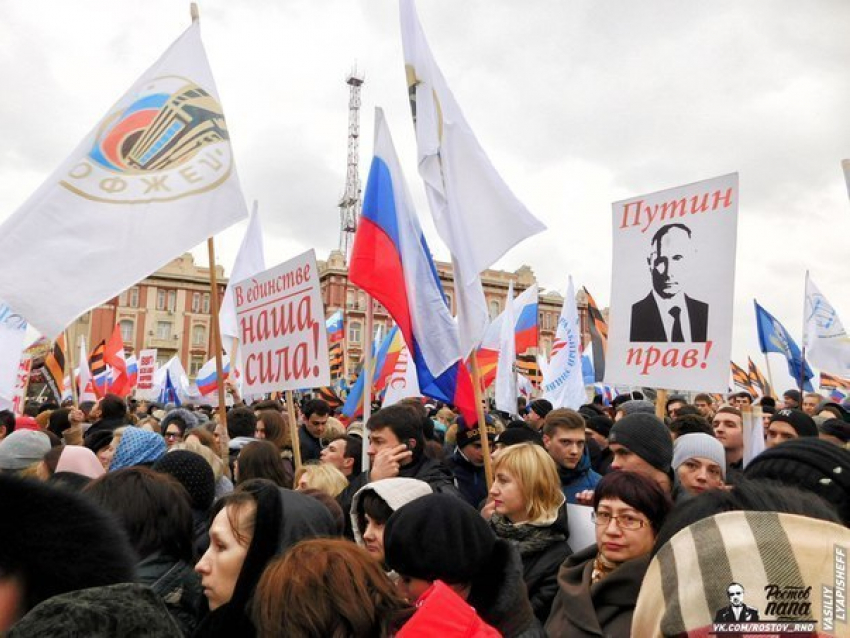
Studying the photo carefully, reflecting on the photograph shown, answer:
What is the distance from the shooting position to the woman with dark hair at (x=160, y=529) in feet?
9.53

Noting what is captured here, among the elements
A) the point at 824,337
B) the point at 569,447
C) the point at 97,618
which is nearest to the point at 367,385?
the point at 569,447

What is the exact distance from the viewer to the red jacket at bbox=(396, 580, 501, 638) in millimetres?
1779

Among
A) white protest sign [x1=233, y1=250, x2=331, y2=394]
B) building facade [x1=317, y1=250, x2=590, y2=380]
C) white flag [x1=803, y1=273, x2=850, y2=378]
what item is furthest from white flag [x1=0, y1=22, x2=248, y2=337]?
building facade [x1=317, y1=250, x2=590, y2=380]

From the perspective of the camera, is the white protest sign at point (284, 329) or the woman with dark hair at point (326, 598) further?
the white protest sign at point (284, 329)

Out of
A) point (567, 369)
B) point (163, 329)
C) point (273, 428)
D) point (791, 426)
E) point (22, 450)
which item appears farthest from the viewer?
Answer: point (163, 329)

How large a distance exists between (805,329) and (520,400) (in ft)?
21.0

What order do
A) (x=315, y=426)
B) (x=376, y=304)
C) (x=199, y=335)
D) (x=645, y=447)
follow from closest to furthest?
1. (x=645, y=447)
2. (x=315, y=426)
3. (x=376, y=304)
4. (x=199, y=335)

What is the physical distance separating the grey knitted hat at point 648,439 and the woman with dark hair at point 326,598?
2311mm

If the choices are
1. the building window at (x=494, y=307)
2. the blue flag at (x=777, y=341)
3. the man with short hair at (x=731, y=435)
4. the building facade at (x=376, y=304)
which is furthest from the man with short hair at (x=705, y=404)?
the building window at (x=494, y=307)

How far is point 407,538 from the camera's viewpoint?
95.3 inches

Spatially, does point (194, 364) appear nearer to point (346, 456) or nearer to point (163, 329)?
point (163, 329)

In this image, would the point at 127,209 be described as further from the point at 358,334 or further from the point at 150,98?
the point at 358,334

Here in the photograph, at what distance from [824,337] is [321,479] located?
11240 mm

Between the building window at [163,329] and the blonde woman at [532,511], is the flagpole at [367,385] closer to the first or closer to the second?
the blonde woman at [532,511]
